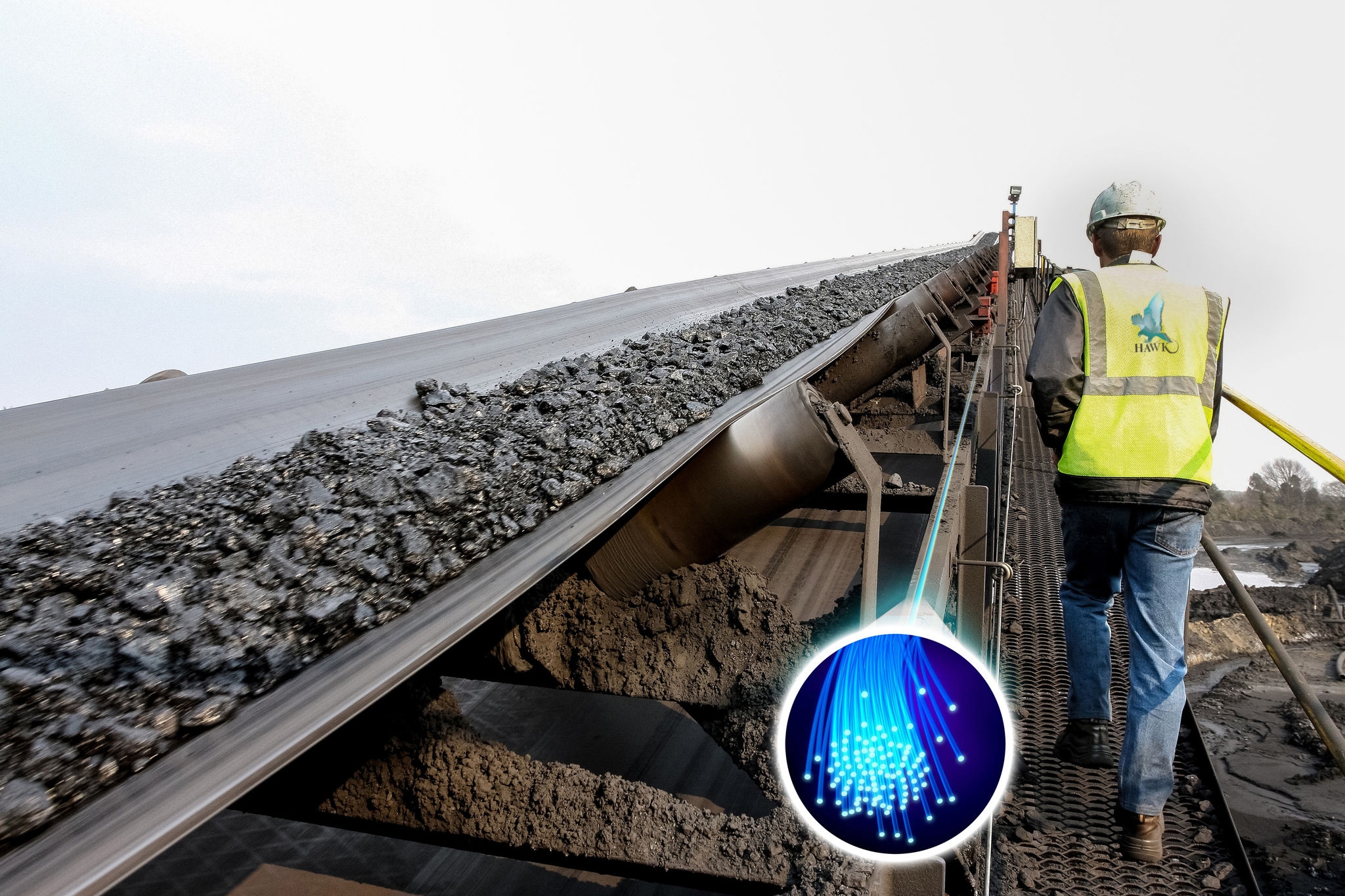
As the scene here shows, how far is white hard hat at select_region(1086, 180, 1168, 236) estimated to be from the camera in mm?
2182

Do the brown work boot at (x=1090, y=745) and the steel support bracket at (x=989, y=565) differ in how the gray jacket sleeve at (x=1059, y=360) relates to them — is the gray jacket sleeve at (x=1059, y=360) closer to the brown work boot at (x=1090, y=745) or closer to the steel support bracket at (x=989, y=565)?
the steel support bracket at (x=989, y=565)

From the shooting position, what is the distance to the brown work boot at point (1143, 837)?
209cm

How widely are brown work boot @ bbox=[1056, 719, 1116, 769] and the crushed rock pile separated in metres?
1.26

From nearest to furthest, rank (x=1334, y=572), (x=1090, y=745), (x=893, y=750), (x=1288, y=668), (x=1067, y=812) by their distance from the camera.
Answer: (x=893, y=750)
(x=1288, y=668)
(x=1067, y=812)
(x=1090, y=745)
(x=1334, y=572)

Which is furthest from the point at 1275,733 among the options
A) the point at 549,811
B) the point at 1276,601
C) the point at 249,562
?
the point at 249,562

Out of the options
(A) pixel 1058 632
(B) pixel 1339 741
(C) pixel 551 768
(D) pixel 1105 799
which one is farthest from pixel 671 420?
(A) pixel 1058 632

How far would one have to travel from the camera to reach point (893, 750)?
77 centimetres

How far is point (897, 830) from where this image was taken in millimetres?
753

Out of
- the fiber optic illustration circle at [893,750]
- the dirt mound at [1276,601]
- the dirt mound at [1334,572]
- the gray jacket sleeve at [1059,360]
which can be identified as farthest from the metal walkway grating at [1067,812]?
the dirt mound at [1334,572]

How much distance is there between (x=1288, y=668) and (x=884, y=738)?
1680 millimetres

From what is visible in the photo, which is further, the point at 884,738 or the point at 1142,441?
the point at 1142,441

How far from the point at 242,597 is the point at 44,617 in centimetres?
21

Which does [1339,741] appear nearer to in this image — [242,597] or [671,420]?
[671,420]

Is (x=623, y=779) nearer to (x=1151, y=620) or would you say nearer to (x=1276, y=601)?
(x=1151, y=620)
